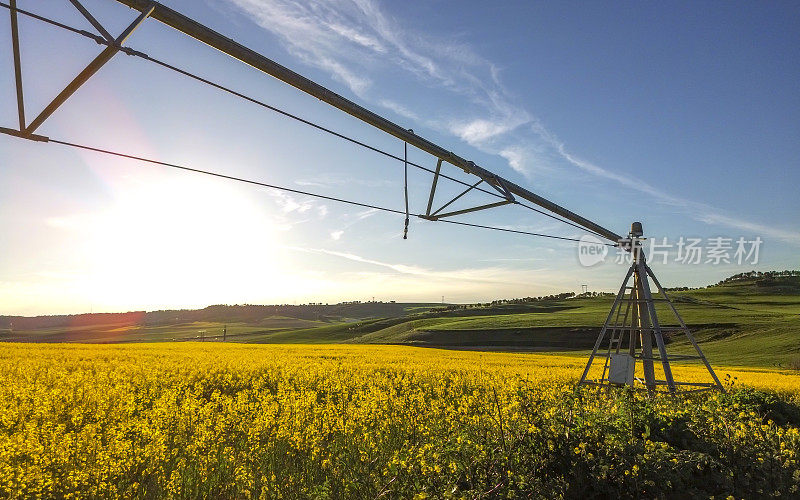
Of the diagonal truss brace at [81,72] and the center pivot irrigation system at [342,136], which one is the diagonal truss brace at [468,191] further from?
the diagonal truss brace at [81,72]

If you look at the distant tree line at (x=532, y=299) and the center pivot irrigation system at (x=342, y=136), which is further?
the distant tree line at (x=532, y=299)

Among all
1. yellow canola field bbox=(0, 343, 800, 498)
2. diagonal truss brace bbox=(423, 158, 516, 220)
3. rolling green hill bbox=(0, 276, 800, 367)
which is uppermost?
diagonal truss brace bbox=(423, 158, 516, 220)

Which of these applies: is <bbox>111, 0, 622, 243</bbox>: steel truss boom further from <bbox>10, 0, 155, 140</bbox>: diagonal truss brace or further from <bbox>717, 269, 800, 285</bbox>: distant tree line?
<bbox>717, 269, 800, 285</bbox>: distant tree line

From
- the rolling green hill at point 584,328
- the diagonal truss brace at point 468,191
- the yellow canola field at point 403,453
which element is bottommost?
the rolling green hill at point 584,328

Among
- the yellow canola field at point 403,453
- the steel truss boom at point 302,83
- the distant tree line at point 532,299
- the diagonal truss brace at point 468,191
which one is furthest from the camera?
the distant tree line at point 532,299

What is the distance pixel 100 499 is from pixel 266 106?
4865mm

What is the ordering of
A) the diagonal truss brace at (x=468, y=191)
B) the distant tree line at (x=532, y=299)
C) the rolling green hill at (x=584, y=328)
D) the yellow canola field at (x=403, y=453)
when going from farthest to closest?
the distant tree line at (x=532, y=299)
the rolling green hill at (x=584, y=328)
the diagonal truss brace at (x=468, y=191)
the yellow canola field at (x=403, y=453)

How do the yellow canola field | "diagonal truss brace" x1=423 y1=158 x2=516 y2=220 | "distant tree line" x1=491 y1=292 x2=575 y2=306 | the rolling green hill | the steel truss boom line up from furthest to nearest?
"distant tree line" x1=491 y1=292 x2=575 y2=306 < the rolling green hill < "diagonal truss brace" x1=423 y1=158 x2=516 y2=220 < the steel truss boom < the yellow canola field

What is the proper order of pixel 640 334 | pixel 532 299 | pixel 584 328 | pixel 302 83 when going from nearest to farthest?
pixel 302 83
pixel 640 334
pixel 584 328
pixel 532 299

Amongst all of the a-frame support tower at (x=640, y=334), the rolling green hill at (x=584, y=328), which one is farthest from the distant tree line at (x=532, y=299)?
the a-frame support tower at (x=640, y=334)

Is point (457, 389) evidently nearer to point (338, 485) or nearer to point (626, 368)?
point (626, 368)

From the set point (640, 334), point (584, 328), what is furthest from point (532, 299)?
point (640, 334)

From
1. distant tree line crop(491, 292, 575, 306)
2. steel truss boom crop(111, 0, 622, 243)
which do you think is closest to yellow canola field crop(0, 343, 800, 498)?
steel truss boom crop(111, 0, 622, 243)

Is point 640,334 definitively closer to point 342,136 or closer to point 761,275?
point 342,136
